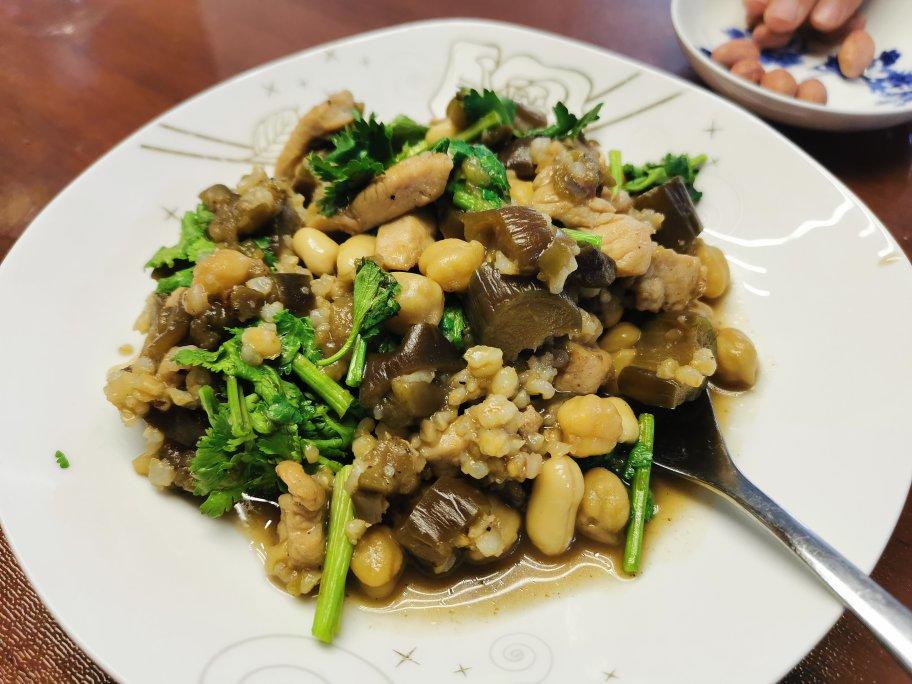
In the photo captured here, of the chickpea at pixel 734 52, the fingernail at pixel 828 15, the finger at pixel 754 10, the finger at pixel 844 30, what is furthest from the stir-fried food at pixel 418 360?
the finger at pixel 844 30

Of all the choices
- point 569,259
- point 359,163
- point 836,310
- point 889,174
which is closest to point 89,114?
point 359,163

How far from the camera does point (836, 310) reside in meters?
3.09

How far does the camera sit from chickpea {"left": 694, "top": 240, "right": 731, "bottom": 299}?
3371mm

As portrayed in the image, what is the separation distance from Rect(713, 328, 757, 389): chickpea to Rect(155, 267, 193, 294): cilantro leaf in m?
2.48

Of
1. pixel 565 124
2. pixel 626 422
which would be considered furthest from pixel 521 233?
pixel 565 124

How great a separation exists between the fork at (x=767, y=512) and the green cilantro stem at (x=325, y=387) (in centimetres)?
141

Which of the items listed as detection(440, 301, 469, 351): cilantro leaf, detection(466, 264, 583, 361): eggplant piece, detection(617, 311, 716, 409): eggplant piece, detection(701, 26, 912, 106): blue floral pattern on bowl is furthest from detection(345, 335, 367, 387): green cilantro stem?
detection(701, 26, 912, 106): blue floral pattern on bowl

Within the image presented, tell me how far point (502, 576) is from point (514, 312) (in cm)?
113

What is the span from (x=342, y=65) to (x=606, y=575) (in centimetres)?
331

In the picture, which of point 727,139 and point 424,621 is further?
point 727,139

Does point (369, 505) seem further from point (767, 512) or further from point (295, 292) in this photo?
point (767, 512)

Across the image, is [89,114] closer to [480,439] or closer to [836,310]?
[480,439]

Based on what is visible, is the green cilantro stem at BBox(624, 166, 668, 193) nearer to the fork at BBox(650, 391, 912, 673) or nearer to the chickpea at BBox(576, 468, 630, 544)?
the fork at BBox(650, 391, 912, 673)

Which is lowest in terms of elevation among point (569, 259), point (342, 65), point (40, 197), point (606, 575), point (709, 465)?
point (40, 197)
